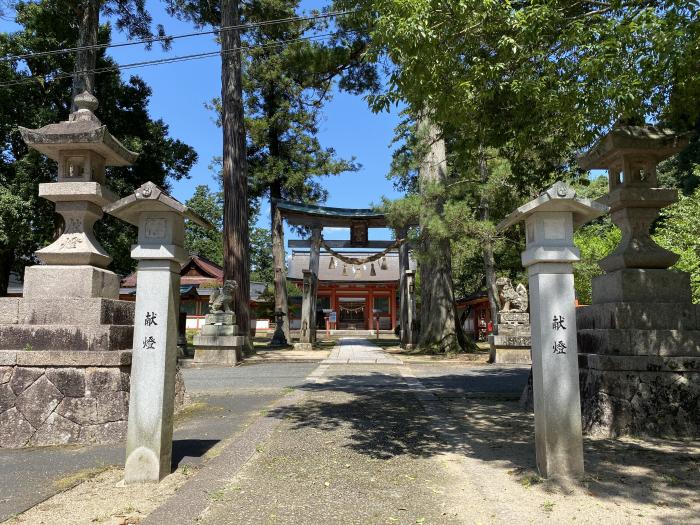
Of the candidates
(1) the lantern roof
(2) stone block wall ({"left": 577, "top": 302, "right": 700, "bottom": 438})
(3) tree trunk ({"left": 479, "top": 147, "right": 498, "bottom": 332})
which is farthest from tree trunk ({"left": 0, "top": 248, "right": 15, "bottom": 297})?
(2) stone block wall ({"left": 577, "top": 302, "right": 700, "bottom": 438})

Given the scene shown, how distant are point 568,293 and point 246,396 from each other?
5.26 meters

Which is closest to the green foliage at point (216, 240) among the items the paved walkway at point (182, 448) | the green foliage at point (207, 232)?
the green foliage at point (207, 232)

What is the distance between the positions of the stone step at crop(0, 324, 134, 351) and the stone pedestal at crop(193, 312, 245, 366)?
25.0ft

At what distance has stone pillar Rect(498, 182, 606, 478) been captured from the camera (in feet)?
11.5

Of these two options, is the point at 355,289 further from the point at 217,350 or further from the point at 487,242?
the point at 217,350

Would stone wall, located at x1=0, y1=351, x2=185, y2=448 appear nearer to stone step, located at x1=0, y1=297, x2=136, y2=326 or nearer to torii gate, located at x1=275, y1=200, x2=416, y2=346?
stone step, located at x1=0, y1=297, x2=136, y2=326

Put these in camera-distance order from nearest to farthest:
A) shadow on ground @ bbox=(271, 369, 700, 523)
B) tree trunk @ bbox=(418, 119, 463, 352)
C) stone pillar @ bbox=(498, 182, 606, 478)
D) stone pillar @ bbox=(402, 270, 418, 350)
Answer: shadow on ground @ bbox=(271, 369, 700, 523) → stone pillar @ bbox=(498, 182, 606, 478) → tree trunk @ bbox=(418, 119, 463, 352) → stone pillar @ bbox=(402, 270, 418, 350)

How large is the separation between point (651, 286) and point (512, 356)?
7.43 metres

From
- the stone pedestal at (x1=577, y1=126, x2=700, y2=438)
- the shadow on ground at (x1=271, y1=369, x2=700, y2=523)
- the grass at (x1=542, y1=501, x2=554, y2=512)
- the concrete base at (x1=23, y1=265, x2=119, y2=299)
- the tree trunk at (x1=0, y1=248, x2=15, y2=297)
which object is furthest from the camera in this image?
the tree trunk at (x1=0, y1=248, x2=15, y2=297)

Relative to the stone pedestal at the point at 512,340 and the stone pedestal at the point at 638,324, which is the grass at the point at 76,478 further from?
the stone pedestal at the point at 512,340

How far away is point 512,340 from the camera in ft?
40.3

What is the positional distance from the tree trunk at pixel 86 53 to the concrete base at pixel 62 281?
28.0 ft

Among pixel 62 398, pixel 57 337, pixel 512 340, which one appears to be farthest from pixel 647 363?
pixel 512 340

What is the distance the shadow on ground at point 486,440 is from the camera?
133 inches
